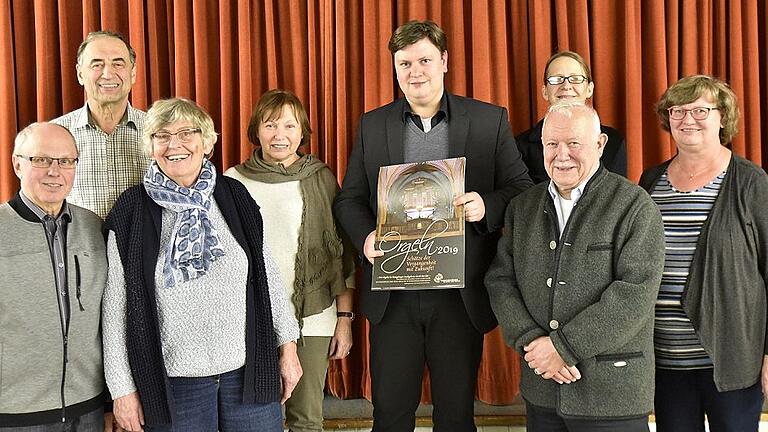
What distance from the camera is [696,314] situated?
2.05 meters

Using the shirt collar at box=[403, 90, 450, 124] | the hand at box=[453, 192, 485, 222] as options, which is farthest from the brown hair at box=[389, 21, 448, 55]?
the hand at box=[453, 192, 485, 222]

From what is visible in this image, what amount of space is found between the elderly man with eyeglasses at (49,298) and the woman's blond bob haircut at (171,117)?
0.21 metres

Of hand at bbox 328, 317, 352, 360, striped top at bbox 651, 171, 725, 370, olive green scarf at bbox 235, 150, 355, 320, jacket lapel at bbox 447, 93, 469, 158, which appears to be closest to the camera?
striped top at bbox 651, 171, 725, 370

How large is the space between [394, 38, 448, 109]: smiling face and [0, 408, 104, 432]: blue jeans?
55.1 inches

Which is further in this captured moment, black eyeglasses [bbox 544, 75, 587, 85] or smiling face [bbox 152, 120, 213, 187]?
black eyeglasses [bbox 544, 75, 587, 85]

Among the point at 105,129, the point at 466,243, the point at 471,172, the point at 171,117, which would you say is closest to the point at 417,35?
the point at 471,172

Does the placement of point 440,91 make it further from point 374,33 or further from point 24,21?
point 24,21

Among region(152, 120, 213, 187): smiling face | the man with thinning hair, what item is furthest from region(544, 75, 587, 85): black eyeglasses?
the man with thinning hair

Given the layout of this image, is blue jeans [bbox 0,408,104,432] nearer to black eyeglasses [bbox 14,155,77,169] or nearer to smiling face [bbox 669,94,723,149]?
black eyeglasses [bbox 14,155,77,169]

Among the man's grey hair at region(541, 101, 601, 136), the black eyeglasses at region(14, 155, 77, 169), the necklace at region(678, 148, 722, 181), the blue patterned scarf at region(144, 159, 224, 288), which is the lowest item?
the blue patterned scarf at region(144, 159, 224, 288)

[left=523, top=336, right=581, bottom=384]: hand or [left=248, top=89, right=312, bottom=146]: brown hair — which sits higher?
[left=248, top=89, right=312, bottom=146]: brown hair

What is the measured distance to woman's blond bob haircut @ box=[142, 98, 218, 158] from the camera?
197 cm

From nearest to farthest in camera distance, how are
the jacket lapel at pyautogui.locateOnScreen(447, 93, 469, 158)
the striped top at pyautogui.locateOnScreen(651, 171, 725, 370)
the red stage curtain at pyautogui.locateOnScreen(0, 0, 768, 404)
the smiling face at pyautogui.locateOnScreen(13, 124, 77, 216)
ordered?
1. the smiling face at pyautogui.locateOnScreen(13, 124, 77, 216)
2. the striped top at pyautogui.locateOnScreen(651, 171, 725, 370)
3. the jacket lapel at pyautogui.locateOnScreen(447, 93, 469, 158)
4. the red stage curtain at pyautogui.locateOnScreen(0, 0, 768, 404)

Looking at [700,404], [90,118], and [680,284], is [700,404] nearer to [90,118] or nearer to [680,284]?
[680,284]
